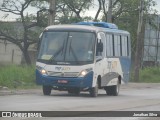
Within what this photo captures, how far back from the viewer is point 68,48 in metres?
22.2

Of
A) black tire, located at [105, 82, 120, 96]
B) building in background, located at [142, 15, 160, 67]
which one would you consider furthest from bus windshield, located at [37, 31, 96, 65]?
building in background, located at [142, 15, 160, 67]

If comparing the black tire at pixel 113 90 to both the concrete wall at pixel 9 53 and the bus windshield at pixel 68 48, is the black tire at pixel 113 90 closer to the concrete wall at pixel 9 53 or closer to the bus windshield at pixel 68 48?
the bus windshield at pixel 68 48

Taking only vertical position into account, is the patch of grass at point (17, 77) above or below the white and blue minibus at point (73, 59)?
below

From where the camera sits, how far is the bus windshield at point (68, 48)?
22.0 meters

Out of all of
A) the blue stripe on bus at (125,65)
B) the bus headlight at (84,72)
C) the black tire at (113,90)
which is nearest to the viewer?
the bus headlight at (84,72)

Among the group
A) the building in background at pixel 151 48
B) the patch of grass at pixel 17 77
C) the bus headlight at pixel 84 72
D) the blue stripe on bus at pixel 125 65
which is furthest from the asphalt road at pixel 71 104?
the building in background at pixel 151 48

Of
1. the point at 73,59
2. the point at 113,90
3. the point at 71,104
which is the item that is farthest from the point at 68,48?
the point at 71,104

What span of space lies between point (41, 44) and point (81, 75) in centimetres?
224

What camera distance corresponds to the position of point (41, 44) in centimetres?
2277

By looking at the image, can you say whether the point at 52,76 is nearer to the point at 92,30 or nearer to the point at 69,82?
the point at 69,82

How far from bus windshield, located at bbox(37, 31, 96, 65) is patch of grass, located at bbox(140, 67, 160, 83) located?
2344 centimetres

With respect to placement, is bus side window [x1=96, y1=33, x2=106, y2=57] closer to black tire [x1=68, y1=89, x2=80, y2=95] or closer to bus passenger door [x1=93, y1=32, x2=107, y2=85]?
bus passenger door [x1=93, y1=32, x2=107, y2=85]

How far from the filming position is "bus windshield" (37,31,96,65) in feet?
72.3

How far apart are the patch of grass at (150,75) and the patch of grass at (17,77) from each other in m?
17.1
